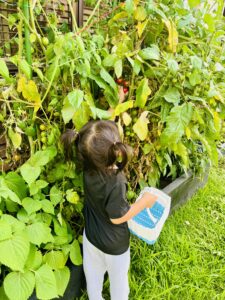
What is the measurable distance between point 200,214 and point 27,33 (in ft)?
6.24

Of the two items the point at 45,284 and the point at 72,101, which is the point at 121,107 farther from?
the point at 45,284

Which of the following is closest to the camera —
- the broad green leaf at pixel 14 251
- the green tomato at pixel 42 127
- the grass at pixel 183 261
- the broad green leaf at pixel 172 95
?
the broad green leaf at pixel 14 251

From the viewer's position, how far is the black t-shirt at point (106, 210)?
3.70 ft

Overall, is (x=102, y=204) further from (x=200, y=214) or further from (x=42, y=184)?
(x=200, y=214)

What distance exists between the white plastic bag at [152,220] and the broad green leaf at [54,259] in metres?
0.36

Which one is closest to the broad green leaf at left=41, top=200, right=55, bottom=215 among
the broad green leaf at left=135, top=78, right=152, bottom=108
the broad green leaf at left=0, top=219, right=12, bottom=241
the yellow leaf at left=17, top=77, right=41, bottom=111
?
the broad green leaf at left=0, top=219, right=12, bottom=241

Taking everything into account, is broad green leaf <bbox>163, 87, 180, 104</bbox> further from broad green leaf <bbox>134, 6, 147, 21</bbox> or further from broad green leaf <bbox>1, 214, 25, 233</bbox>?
broad green leaf <bbox>1, 214, 25, 233</bbox>

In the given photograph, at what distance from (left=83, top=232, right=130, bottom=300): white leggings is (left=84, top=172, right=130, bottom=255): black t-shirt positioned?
47 millimetres

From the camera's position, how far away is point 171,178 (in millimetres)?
2438

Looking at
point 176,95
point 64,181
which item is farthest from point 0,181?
point 176,95

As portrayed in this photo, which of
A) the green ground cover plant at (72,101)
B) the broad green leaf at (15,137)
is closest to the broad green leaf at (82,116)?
the green ground cover plant at (72,101)

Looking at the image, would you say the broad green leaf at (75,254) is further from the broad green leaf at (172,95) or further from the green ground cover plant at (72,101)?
the broad green leaf at (172,95)

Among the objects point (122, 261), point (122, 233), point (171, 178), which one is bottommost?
point (171, 178)

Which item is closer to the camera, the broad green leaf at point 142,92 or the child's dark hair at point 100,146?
the child's dark hair at point 100,146
